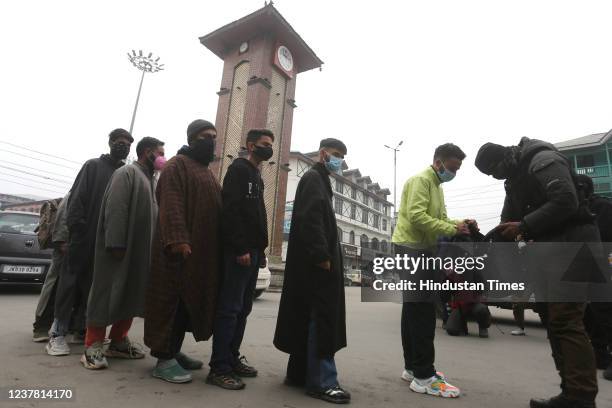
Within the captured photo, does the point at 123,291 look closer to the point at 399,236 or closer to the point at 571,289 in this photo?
the point at 399,236

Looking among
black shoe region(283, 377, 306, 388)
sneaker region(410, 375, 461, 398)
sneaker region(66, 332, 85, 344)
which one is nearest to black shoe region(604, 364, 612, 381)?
sneaker region(410, 375, 461, 398)

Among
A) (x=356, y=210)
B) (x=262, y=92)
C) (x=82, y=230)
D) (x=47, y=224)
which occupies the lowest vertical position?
(x=82, y=230)

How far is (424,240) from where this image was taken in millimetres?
2814

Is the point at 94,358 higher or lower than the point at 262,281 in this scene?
lower

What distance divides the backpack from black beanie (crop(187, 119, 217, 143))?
2.02 meters

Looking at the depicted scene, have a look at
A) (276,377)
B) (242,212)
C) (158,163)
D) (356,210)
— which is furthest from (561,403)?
(356,210)

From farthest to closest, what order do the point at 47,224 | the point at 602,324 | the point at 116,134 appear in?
the point at 47,224 < the point at 602,324 < the point at 116,134

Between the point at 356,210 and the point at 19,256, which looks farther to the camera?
the point at 356,210

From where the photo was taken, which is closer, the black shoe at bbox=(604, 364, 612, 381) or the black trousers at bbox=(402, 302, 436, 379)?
the black trousers at bbox=(402, 302, 436, 379)

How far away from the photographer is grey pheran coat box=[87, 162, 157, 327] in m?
2.70

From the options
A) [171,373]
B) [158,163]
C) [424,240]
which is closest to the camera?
[171,373]

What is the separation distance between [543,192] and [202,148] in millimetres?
2436

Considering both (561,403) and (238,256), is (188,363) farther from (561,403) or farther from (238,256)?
(561,403)

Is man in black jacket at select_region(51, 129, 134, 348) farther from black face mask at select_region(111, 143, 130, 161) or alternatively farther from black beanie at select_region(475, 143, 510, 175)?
black beanie at select_region(475, 143, 510, 175)
